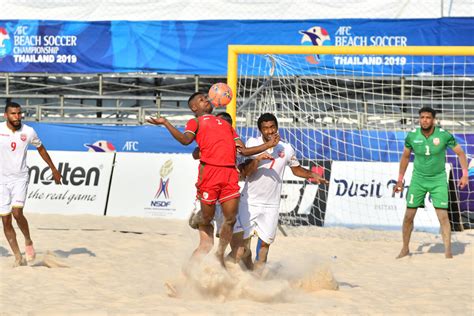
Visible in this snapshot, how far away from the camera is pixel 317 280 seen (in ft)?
22.5

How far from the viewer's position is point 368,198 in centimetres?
1238

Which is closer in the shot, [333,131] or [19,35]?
[333,131]

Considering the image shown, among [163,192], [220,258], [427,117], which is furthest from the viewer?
[163,192]

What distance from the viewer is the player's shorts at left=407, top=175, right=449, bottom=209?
9.53 m

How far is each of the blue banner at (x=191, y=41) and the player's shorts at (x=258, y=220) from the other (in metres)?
9.23

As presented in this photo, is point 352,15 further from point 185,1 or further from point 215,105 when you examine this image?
point 215,105

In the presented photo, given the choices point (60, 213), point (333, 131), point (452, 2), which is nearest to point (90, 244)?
point (60, 213)

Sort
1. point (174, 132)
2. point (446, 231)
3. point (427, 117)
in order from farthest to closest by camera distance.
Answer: point (446, 231)
point (427, 117)
point (174, 132)

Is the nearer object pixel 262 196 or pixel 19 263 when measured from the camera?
pixel 262 196

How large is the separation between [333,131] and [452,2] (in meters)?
5.95

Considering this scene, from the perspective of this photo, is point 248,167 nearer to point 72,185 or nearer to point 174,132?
point 174,132

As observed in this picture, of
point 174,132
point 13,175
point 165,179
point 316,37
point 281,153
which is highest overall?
point 316,37

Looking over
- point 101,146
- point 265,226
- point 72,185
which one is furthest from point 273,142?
point 101,146

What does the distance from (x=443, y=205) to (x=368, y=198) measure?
2.91m
